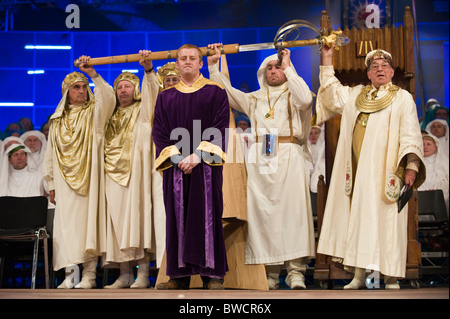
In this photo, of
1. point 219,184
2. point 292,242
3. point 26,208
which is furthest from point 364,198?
point 26,208

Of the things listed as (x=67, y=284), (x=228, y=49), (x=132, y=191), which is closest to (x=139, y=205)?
(x=132, y=191)

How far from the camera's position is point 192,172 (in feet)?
15.8

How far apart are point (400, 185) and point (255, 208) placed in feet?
3.63

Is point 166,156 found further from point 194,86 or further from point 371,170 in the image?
point 371,170

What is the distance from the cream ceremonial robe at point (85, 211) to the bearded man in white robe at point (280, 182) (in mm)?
1028

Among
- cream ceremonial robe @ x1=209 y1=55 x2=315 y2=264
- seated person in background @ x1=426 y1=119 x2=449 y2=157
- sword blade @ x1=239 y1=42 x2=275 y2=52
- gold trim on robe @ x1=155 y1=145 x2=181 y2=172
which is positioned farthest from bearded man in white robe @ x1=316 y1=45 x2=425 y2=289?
seated person in background @ x1=426 y1=119 x2=449 y2=157

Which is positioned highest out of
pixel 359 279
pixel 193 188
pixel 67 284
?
pixel 193 188

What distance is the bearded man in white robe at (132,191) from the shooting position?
19.0 feet

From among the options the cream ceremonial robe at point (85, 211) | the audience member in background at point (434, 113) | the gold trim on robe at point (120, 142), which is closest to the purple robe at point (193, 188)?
the gold trim on robe at point (120, 142)

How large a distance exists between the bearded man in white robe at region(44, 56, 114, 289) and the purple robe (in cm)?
119

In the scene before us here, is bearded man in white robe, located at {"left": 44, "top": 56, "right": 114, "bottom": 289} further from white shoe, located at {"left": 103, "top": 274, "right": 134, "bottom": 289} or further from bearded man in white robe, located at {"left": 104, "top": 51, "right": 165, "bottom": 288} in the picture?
white shoe, located at {"left": 103, "top": 274, "right": 134, "bottom": 289}

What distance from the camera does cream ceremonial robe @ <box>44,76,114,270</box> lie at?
19.4 feet

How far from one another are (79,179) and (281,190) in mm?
1738

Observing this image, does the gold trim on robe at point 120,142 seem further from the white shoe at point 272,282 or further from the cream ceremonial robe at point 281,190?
the white shoe at point 272,282
